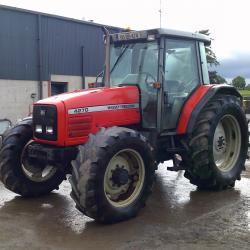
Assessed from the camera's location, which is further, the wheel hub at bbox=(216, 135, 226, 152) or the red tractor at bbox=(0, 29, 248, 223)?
the wheel hub at bbox=(216, 135, 226, 152)

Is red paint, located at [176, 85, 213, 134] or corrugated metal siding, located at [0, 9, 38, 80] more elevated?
corrugated metal siding, located at [0, 9, 38, 80]

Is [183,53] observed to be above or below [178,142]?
above

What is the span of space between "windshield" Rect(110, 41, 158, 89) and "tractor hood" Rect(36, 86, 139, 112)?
0.75 feet

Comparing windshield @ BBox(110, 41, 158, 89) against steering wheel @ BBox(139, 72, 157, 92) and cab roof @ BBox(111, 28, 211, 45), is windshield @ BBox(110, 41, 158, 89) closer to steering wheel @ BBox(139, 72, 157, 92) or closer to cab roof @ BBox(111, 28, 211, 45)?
steering wheel @ BBox(139, 72, 157, 92)

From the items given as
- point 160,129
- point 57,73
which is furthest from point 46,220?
point 57,73

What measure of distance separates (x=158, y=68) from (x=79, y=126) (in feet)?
4.74

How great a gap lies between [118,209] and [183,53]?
2.72m

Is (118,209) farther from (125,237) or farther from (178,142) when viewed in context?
(178,142)

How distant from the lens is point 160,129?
6359mm

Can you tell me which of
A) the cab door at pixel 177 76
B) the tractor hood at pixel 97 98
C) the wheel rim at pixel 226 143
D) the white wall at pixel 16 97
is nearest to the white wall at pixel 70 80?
the white wall at pixel 16 97

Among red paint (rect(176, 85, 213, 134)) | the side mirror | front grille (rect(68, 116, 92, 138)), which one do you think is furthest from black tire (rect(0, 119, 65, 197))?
the side mirror

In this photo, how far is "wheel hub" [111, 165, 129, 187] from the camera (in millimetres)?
5414

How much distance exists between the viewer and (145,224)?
17.4 ft

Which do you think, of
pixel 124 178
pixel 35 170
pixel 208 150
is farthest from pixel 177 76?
pixel 35 170
